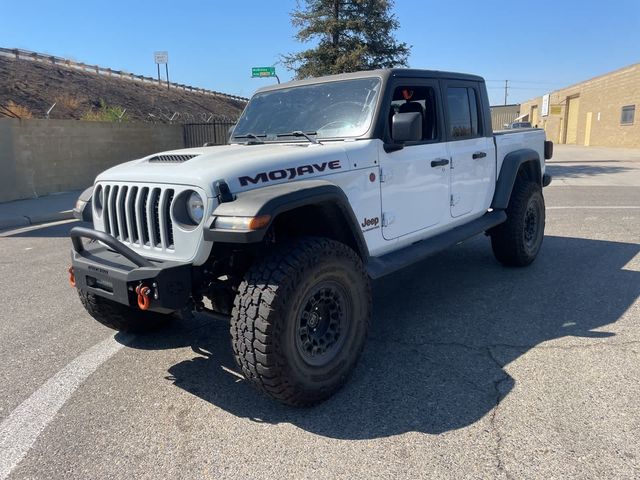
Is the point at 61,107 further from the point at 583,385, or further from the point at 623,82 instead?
the point at 623,82

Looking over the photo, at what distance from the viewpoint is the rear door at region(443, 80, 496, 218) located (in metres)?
4.59

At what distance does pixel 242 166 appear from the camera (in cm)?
298

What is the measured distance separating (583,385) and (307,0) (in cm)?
1799

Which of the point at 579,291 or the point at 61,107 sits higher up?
the point at 61,107

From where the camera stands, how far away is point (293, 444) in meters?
Answer: 2.68

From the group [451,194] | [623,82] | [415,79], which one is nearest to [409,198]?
[451,194]

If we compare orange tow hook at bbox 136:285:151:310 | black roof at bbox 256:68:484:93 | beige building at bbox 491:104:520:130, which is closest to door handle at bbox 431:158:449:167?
black roof at bbox 256:68:484:93

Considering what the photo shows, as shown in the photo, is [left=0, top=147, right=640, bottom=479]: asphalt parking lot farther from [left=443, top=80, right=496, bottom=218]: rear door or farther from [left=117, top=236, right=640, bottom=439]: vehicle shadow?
[left=443, top=80, right=496, bottom=218]: rear door

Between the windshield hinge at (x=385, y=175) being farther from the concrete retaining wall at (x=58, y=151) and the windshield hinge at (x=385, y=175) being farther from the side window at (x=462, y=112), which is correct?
the concrete retaining wall at (x=58, y=151)

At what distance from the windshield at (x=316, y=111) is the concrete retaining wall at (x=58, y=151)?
33.2 ft

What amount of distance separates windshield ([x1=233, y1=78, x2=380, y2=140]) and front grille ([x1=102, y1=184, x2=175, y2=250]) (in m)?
1.29

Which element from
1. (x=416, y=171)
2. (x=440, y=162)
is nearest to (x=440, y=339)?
(x=416, y=171)

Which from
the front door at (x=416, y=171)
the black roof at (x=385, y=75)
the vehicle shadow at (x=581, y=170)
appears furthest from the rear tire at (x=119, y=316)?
the vehicle shadow at (x=581, y=170)

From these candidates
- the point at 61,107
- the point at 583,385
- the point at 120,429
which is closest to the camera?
the point at 120,429
